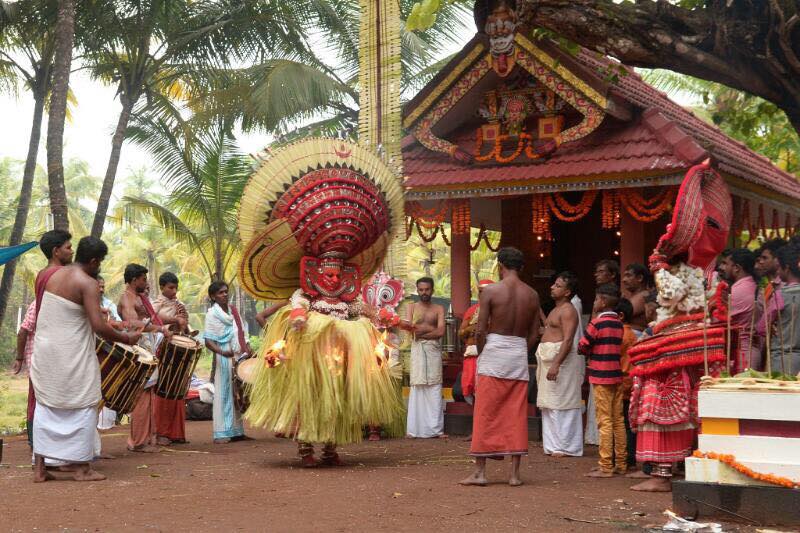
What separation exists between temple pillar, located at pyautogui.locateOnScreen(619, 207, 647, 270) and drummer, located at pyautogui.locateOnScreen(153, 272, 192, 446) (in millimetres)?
5215

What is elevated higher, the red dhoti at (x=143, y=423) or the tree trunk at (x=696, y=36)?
the tree trunk at (x=696, y=36)

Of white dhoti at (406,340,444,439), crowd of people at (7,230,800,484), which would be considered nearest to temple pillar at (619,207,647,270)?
white dhoti at (406,340,444,439)

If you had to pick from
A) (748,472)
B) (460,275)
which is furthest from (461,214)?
(748,472)

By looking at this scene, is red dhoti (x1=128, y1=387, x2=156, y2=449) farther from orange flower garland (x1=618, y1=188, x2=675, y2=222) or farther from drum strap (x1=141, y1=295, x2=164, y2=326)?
orange flower garland (x1=618, y1=188, x2=675, y2=222)

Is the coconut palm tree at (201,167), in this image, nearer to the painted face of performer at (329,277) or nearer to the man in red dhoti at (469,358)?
the man in red dhoti at (469,358)

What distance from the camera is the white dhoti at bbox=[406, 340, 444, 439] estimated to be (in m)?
11.9

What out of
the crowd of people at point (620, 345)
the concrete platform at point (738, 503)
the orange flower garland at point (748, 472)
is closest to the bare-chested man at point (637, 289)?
the crowd of people at point (620, 345)

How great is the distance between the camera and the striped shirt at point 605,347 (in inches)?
334

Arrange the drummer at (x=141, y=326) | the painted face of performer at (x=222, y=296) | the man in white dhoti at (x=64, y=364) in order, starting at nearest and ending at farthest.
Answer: the man in white dhoti at (x=64, y=364), the drummer at (x=141, y=326), the painted face of performer at (x=222, y=296)

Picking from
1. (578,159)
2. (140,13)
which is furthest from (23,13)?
(578,159)

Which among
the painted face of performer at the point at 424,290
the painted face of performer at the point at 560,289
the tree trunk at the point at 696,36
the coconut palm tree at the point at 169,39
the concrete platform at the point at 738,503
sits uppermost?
the coconut palm tree at the point at 169,39

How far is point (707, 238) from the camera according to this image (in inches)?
312

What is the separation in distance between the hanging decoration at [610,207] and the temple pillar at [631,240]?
276 mm

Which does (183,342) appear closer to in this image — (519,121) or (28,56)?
(519,121)
